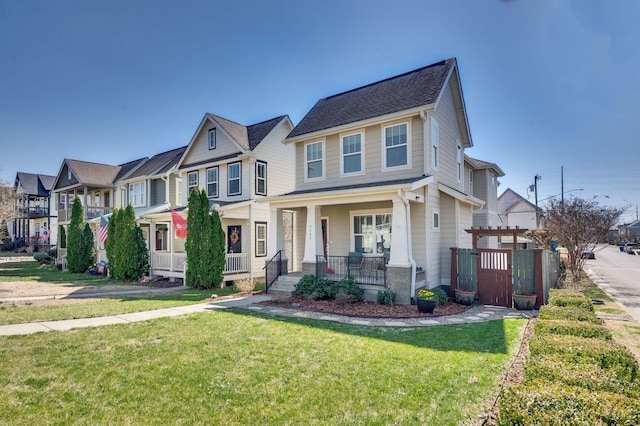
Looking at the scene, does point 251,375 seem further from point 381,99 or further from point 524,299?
point 381,99

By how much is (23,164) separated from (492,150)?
165 feet

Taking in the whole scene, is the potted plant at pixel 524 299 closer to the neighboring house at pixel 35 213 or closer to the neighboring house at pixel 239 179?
the neighboring house at pixel 239 179

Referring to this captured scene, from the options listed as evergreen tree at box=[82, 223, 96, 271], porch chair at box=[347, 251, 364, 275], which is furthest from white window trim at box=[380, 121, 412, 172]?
evergreen tree at box=[82, 223, 96, 271]

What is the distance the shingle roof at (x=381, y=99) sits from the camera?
12.4 metres

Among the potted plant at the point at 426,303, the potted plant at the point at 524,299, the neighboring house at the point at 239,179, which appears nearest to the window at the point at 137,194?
the neighboring house at the point at 239,179

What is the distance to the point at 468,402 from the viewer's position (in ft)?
13.8

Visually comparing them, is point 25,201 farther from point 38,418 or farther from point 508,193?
point 508,193

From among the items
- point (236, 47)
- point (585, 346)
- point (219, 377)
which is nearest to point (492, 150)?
point (236, 47)

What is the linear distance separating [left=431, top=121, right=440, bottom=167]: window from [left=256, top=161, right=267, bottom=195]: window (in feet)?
29.9

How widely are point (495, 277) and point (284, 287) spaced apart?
7.21m

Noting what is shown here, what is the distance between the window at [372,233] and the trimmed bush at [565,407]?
9880 mm

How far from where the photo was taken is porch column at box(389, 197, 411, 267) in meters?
10.6

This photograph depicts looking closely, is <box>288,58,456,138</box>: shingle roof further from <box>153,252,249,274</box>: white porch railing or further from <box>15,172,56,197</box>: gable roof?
<box>15,172,56,197</box>: gable roof

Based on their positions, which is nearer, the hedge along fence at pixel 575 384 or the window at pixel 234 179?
the hedge along fence at pixel 575 384
